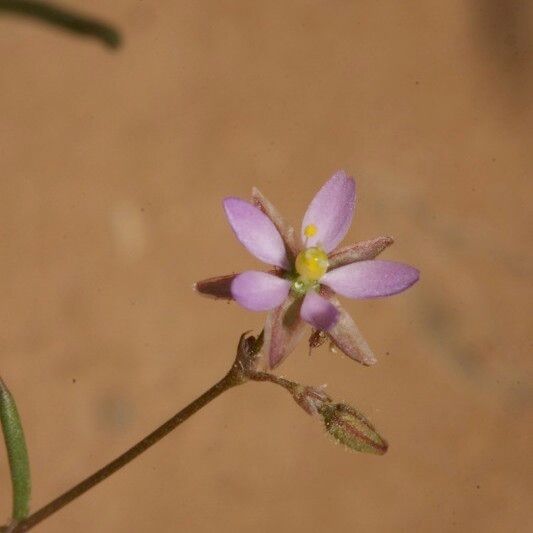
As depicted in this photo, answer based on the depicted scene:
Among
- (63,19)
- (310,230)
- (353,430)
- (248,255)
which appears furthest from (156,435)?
(63,19)

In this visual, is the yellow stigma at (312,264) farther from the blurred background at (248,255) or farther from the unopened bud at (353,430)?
the blurred background at (248,255)

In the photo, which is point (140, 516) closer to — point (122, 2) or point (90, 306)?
point (90, 306)

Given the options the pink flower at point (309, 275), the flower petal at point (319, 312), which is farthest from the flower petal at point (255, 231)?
the flower petal at point (319, 312)

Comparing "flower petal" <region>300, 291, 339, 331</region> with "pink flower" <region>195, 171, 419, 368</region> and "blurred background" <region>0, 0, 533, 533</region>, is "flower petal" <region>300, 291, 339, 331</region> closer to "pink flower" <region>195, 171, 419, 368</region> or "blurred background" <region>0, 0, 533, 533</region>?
"pink flower" <region>195, 171, 419, 368</region>

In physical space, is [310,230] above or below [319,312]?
above

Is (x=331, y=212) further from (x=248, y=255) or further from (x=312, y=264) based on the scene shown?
(x=248, y=255)

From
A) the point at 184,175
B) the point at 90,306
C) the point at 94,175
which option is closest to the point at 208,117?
the point at 184,175
